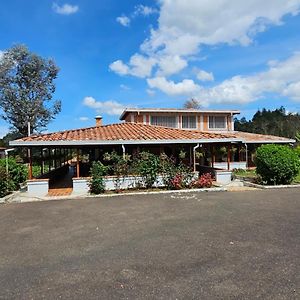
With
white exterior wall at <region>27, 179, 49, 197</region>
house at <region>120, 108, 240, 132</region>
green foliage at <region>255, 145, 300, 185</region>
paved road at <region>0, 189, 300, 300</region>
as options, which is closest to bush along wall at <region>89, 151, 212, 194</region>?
white exterior wall at <region>27, 179, 49, 197</region>

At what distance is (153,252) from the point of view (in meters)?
5.78

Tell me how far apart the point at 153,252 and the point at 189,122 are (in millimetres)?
22035

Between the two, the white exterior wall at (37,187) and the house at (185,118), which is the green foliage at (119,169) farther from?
the house at (185,118)

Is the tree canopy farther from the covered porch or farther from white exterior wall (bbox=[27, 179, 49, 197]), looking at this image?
white exterior wall (bbox=[27, 179, 49, 197])

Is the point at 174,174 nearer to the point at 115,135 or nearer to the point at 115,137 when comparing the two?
the point at 115,137

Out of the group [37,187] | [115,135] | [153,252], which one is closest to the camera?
[153,252]

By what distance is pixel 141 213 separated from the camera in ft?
30.7

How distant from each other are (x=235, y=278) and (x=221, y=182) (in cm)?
1270

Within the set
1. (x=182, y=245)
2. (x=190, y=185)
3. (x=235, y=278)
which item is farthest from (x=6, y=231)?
(x=190, y=185)

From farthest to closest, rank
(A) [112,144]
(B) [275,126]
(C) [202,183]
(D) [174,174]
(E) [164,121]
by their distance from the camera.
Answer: (B) [275,126] → (E) [164,121] → (A) [112,144] → (C) [202,183] → (D) [174,174]

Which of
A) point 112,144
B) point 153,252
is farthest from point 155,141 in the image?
point 153,252

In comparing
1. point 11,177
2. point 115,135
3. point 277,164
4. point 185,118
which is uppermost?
point 185,118

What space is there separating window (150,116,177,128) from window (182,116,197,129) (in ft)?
2.74

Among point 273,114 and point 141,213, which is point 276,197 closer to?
point 141,213
